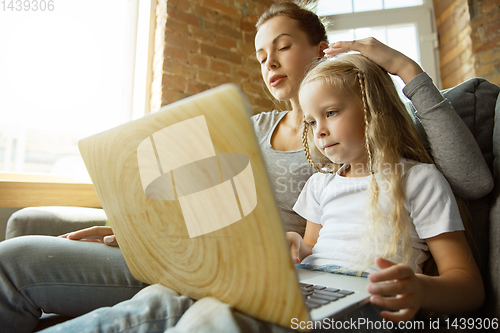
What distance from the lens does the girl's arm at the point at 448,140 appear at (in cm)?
65

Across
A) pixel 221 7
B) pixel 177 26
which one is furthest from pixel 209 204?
pixel 221 7

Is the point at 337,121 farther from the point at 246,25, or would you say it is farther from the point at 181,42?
the point at 246,25

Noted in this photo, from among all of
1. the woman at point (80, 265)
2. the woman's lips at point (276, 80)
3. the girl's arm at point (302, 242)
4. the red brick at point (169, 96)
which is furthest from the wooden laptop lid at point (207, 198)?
the red brick at point (169, 96)

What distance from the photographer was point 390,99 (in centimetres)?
78

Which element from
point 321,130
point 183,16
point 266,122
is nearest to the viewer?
point 321,130

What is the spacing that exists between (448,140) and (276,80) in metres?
0.58

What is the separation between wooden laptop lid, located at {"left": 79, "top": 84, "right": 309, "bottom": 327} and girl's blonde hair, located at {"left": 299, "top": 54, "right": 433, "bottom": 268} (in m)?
0.36

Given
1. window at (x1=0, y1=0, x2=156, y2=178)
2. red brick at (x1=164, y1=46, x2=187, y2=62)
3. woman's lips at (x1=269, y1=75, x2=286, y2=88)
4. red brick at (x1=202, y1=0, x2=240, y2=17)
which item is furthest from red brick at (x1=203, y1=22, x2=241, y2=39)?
woman's lips at (x1=269, y1=75, x2=286, y2=88)

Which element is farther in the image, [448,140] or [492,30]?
[492,30]

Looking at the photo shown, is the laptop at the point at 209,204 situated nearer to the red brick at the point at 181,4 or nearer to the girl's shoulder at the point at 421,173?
the girl's shoulder at the point at 421,173

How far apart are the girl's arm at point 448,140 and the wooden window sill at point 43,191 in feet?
5.14

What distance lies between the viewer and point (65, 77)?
2061 millimetres

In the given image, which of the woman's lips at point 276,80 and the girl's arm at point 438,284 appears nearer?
the girl's arm at point 438,284

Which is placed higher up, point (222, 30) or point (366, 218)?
point (222, 30)
